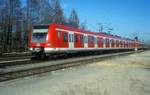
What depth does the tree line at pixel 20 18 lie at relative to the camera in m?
63.6

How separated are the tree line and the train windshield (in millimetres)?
29222

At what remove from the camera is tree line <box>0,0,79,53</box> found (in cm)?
6356

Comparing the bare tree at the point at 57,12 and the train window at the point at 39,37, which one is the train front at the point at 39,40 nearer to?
the train window at the point at 39,37

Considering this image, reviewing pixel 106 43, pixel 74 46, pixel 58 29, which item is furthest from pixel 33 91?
pixel 106 43

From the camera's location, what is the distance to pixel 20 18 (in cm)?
6838

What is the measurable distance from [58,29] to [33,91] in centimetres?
1782

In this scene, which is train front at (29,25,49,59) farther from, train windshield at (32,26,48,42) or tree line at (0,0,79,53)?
tree line at (0,0,79,53)

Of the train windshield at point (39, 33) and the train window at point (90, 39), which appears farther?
the train window at point (90, 39)

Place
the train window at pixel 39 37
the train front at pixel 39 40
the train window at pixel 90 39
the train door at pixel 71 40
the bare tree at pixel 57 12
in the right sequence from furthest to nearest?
1. the bare tree at pixel 57 12
2. the train window at pixel 90 39
3. the train door at pixel 71 40
4. the train window at pixel 39 37
5. the train front at pixel 39 40

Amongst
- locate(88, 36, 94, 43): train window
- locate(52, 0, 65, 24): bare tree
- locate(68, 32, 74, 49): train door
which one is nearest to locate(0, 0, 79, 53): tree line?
locate(52, 0, 65, 24): bare tree

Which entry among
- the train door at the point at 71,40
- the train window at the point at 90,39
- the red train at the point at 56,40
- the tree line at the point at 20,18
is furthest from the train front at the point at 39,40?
the tree line at the point at 20,18

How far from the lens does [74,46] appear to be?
33.7 metres

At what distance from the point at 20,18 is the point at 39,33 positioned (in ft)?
132

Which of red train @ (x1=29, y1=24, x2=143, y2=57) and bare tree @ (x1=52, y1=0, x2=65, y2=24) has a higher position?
bare tree @ (x1=52, y1=0, x2=65, y2=24)
